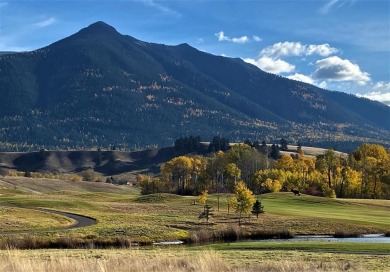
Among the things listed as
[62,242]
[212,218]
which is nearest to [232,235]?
[212,218]

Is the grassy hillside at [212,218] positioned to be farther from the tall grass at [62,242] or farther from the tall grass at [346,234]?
the tall grass at [62,242]

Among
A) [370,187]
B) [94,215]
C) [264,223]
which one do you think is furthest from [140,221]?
[370,187]

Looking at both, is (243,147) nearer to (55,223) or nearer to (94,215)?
(94,215)

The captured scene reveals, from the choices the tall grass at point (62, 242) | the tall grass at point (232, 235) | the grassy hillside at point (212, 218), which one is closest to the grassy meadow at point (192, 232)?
the grassy hillside at point (212, 218)

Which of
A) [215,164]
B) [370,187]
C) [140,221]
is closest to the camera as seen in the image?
[140,221]

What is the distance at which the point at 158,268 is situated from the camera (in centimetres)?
1738

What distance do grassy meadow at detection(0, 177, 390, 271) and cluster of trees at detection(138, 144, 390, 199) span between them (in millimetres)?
24081

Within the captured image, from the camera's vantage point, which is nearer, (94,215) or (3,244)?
(3,244)

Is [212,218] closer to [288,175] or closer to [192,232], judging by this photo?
[192,232]

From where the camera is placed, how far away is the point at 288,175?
154750mm

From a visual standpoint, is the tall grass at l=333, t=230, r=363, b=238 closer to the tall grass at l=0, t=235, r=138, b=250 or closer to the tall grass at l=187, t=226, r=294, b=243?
the tall grass at l=187, t=226, r=294, b=243

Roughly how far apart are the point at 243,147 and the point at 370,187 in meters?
47.5

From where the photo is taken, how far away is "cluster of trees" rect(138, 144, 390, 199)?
471ft

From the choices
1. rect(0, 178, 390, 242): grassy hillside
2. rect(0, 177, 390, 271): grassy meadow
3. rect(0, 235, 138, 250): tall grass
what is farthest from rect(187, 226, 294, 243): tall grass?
rect(0, 235, 138, 250): tall grass
